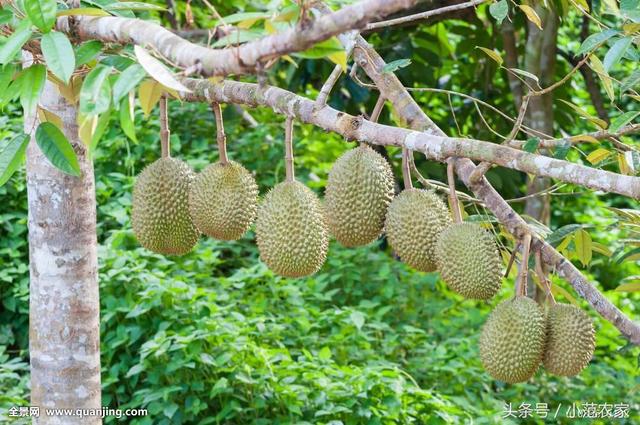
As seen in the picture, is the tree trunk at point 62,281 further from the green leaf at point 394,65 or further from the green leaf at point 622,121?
the green leaf at point 622,121

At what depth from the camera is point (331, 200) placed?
177 cm

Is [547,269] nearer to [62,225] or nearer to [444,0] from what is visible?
[62,225]

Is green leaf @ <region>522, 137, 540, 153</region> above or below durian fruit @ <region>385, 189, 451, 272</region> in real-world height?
above

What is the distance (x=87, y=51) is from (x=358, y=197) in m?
0.58

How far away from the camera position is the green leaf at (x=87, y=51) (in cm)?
148

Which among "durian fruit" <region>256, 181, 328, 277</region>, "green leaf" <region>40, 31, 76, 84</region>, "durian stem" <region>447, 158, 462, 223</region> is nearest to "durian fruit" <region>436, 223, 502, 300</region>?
"durian stem" <region>447, 158, 462, 223</region>

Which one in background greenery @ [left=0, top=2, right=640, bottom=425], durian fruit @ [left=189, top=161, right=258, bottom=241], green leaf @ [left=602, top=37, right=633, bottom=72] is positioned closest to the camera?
durian fruit @ [left=189, top=161, right=258, bottom=241]

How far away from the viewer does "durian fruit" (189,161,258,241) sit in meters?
1.79

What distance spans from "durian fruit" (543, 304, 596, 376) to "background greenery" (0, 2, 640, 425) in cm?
68

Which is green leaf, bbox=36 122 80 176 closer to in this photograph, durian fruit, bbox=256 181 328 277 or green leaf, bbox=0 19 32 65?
green leaf, bbox=0 19 32 65

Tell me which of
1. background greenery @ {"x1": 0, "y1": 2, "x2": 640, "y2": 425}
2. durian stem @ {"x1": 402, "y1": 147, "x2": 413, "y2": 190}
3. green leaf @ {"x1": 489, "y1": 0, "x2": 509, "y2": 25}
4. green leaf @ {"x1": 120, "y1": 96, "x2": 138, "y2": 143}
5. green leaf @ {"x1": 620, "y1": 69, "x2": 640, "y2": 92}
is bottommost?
background greenery @ {"x1": 0, "y1": 2, "x2": 640, "y2": 425}

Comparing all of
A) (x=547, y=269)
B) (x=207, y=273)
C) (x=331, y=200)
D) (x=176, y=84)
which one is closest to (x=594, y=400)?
(x=207, y=273)

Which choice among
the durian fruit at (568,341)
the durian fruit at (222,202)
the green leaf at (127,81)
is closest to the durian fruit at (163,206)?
the durian fruit at (222,202)

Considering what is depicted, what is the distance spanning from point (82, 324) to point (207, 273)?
166cm
